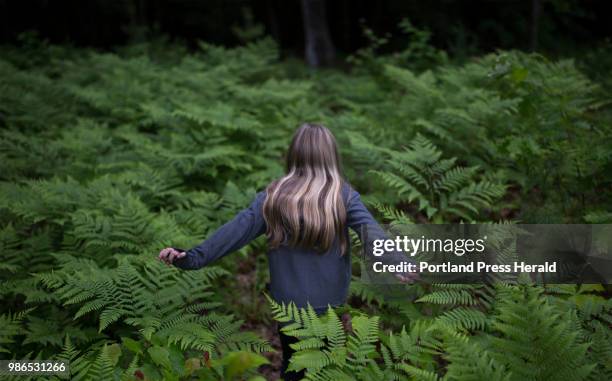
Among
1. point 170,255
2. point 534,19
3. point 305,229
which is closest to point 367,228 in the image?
point 305,229

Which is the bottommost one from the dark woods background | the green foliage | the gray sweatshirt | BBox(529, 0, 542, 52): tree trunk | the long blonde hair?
the green foliage

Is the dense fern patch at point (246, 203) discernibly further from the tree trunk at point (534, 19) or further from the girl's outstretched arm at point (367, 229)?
the tree trunk at point (534, 19)

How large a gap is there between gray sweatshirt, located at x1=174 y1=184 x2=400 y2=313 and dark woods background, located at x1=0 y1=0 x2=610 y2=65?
1492cm

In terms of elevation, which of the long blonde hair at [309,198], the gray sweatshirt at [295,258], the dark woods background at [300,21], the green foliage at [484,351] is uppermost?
the dark woods background at [300,21]

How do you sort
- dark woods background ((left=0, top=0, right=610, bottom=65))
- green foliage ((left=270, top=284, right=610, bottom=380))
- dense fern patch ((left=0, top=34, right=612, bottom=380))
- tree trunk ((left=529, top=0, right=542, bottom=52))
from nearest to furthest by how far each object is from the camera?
green foliage ((left=270, top=284, right=610, bottom=380))
dense fern patch ((left=0, top=34, right=612, bottom=380))
tree trunk ((left=529, top=0, right=542, bottom=52))
dark woods background ((left=0, top=0, right=610, bottom=65))

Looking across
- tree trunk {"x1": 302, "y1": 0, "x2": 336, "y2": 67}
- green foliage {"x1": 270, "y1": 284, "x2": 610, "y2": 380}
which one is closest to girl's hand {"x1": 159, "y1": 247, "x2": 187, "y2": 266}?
green foliage {"x1": 270, "y1": 284, "x2": 610, "y2": 380}

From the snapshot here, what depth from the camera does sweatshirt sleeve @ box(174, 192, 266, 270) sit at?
3201 mm

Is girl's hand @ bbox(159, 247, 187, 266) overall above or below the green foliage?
above

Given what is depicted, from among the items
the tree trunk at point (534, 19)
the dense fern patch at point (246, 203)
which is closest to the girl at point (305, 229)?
the dense fern patch at point (246, 203)

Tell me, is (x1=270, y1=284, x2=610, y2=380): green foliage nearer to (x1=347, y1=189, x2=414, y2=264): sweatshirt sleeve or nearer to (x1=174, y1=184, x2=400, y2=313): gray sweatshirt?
(x1=174, y1=184, x2=400, y2=313): gray sweatshirt

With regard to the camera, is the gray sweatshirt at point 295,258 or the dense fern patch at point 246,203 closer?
the dense fern patch at point 246,203

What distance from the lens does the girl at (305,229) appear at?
10.4 ft

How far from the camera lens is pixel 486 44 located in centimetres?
1955

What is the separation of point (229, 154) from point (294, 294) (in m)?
3.73
